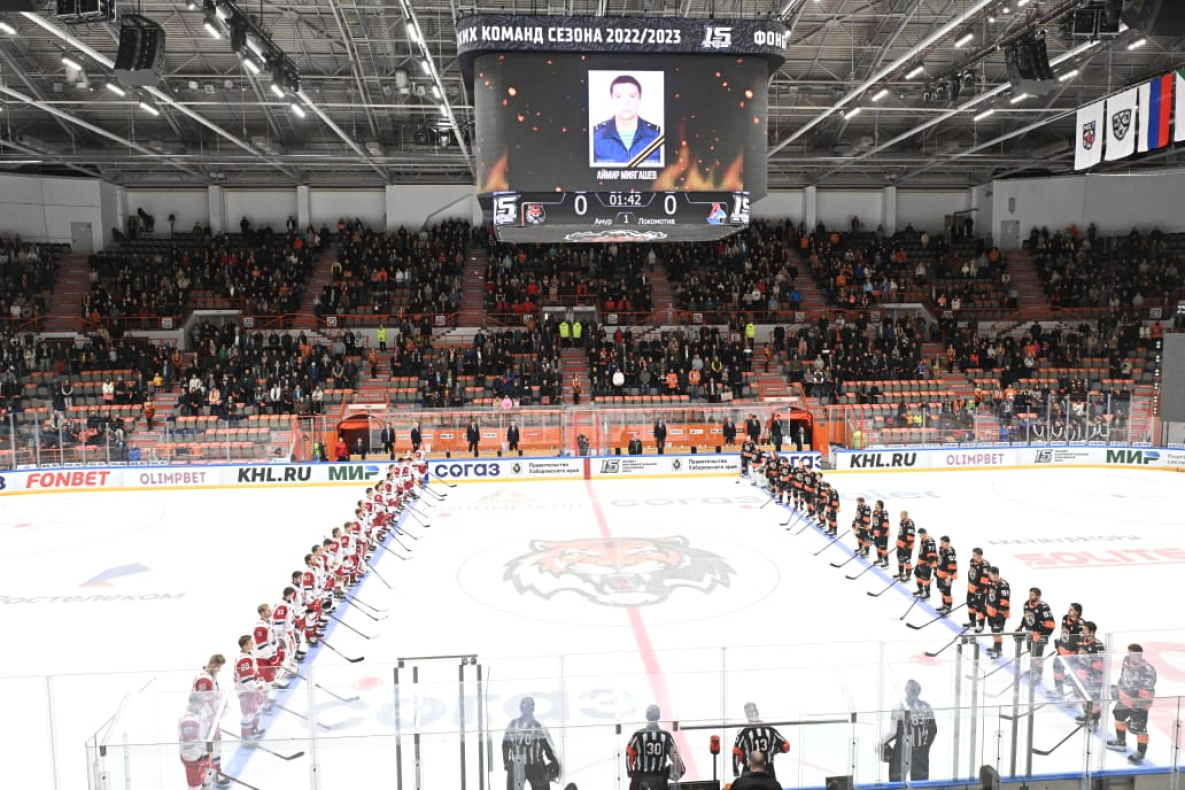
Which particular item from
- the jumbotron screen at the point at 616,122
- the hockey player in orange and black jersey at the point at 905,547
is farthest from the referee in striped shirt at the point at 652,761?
the hockey player in orange and black jersey at the point at 905,547

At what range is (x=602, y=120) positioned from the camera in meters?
11.1

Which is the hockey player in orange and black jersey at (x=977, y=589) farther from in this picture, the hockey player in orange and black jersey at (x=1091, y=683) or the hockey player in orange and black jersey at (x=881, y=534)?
the hockey player in orange and black jersey at (x=1091, y=683)

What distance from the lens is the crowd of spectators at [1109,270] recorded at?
97.7ft

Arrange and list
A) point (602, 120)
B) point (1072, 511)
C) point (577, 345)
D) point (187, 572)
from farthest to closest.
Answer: point (577, 345) → point (1072, 511) → point (187, 572) → point (602, 120)

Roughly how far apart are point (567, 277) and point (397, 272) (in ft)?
19.1

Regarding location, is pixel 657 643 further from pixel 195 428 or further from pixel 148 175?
pixel 148 175

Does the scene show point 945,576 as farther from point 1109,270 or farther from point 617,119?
point 1109,270

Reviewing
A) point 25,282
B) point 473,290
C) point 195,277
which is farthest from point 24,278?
point 473,290

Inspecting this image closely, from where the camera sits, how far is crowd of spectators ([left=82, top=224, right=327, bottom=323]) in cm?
2895

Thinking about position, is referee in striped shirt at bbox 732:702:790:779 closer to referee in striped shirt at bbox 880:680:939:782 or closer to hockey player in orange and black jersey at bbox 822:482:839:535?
referee in striped shirt at bbox 880:680:939:782

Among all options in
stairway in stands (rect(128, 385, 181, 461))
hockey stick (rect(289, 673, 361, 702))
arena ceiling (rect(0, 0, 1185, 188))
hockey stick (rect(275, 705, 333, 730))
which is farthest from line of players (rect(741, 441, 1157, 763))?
stairway in stands (rect(128, 385, 181, 461))

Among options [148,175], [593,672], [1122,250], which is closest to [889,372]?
[1122,250]

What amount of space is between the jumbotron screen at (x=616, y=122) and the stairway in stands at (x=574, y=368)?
1411cm

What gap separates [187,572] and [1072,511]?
52.0 feet
